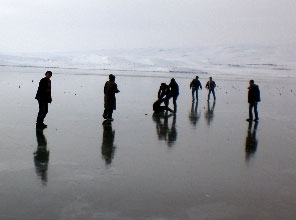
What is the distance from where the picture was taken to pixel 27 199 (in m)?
5.92

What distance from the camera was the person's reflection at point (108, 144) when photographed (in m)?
8.68

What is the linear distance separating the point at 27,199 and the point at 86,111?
10763 mm

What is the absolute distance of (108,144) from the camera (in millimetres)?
10125

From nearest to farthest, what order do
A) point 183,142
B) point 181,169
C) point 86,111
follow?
point 181,169
point 183,142
point 86,111

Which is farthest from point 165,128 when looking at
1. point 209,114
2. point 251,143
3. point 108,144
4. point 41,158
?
point 41,158

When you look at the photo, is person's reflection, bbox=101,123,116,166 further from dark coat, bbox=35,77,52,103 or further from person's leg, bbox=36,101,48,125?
dark coat, bbox=35,77,52,103

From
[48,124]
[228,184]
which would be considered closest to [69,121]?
[48,124]

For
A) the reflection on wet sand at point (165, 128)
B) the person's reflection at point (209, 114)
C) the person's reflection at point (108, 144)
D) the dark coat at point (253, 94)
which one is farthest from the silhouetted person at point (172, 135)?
the dark coat at point (253, 94)

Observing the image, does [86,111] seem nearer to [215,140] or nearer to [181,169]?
[215,140]

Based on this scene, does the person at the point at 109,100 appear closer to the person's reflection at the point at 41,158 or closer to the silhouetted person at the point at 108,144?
the silhouetted person at the point at 108,144

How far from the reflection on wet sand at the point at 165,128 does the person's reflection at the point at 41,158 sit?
2911mm

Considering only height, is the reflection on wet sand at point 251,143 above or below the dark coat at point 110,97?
below

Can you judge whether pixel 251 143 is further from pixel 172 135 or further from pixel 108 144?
pixel 108 144

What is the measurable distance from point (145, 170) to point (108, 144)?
100 inches
